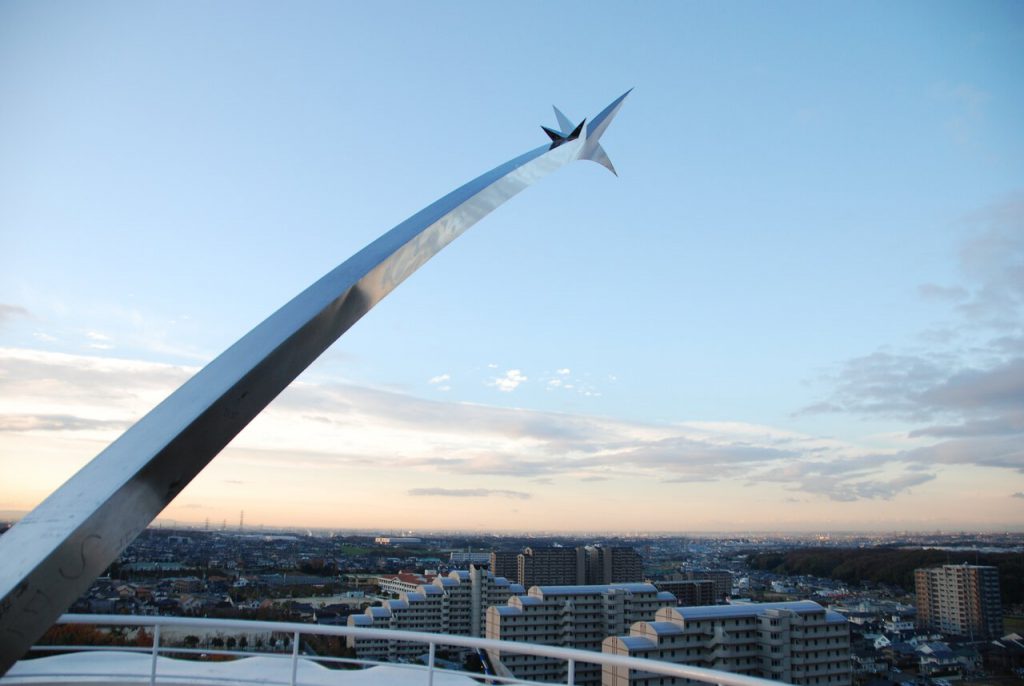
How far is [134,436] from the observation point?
2.76 metres

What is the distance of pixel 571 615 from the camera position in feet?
44.2

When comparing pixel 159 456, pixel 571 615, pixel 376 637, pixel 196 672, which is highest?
pixel 159 456

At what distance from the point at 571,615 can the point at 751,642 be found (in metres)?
3.65

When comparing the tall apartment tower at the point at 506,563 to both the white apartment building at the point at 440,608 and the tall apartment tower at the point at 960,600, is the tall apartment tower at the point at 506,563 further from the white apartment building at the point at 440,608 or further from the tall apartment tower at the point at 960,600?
the tall apartment tower at the point at 960,600

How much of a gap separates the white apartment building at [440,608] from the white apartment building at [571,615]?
952mm

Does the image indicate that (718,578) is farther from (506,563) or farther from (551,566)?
(506,563)

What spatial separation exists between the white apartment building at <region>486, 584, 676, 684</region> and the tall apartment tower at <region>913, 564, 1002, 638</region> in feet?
15.0

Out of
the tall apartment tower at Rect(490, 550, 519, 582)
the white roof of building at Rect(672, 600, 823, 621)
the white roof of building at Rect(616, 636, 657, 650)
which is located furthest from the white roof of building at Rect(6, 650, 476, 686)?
the tall apartment tower at Rect(490, 550, 519, 582)

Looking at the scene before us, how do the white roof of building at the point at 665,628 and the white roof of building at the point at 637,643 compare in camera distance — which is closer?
the white roof of building at the point at 637,643

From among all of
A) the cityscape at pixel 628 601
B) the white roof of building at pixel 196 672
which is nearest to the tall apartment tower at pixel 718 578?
the cityscape at pixel 628 601

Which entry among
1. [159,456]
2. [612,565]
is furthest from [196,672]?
[612,565]

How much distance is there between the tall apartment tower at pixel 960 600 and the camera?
38.1 ft

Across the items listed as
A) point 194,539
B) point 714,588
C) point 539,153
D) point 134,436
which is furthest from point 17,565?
point 714,588

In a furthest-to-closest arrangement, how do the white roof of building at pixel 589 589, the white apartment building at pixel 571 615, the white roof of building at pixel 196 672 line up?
the white roof of building at pixel 589 589 < the white apartment building at pixel 571 615 < the white roof of building at pixel 196 672
